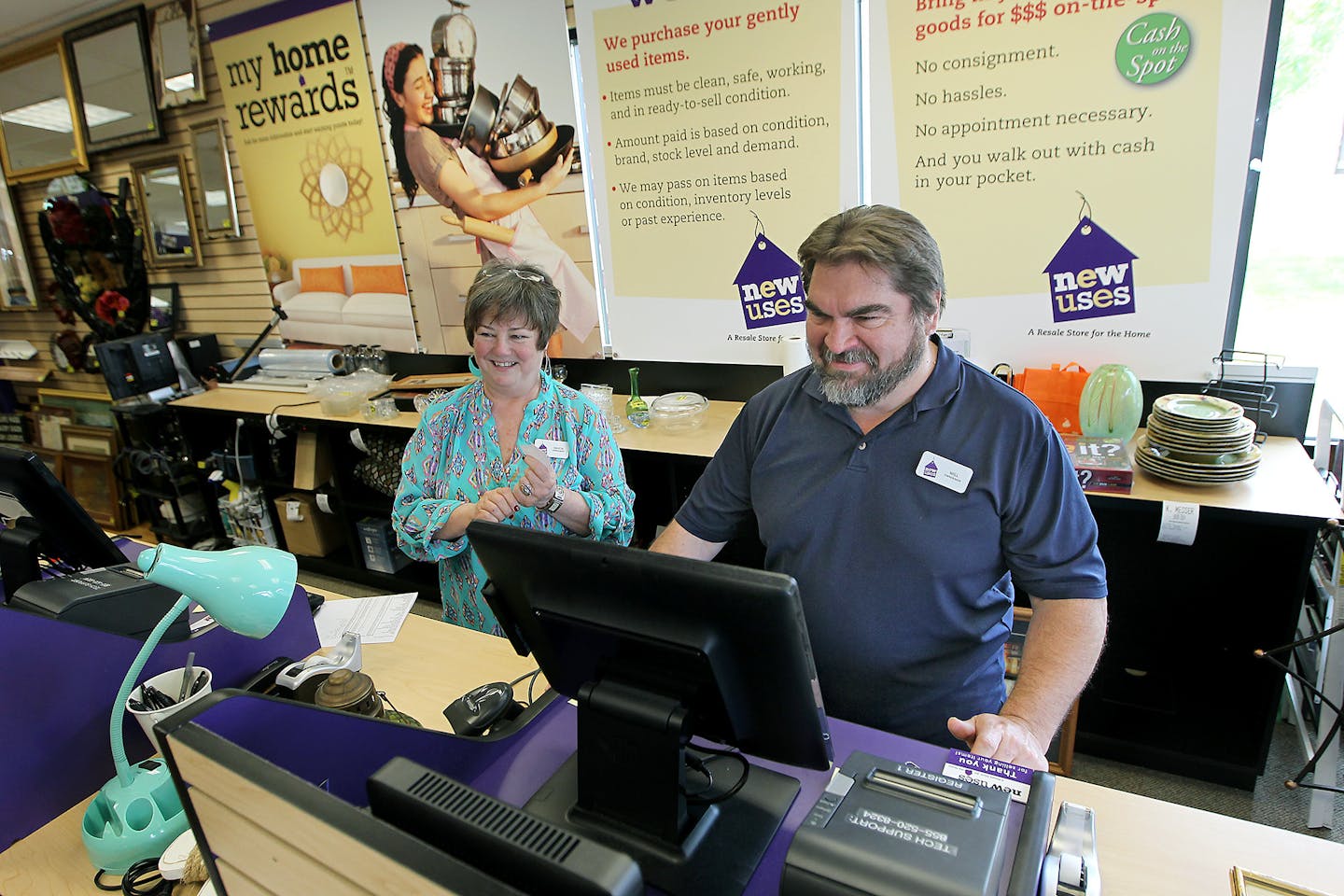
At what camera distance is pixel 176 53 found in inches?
169

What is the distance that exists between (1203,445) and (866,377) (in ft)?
4.35

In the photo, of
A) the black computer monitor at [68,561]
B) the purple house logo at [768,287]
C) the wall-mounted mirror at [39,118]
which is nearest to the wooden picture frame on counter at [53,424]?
the wall-mounted mirror at [39,118]

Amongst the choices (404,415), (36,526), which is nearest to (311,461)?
(404,415)

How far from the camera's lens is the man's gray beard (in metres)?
1.41

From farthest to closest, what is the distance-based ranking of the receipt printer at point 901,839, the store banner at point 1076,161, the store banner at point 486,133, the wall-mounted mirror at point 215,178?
the wall-mounted mirror at point 215,178
the store banner at point 486,133
the store banner at point 1076,161
the receipt printer at point 901,839

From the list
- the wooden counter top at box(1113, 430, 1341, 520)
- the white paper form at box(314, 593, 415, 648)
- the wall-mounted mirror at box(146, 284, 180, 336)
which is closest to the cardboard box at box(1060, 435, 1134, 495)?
the wooden counter top at box(1113, 430, 1341, 520)

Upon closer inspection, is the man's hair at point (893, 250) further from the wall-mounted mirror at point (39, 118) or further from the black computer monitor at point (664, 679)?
the wall-mounted mirror at point (39, 118)

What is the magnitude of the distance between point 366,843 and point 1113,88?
2.85 m

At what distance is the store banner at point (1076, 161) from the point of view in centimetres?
225

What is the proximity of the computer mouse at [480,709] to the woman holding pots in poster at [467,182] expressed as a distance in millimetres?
2416

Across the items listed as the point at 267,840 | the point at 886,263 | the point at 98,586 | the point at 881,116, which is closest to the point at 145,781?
the point at 98,586

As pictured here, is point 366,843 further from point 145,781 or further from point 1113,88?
point 1113,88

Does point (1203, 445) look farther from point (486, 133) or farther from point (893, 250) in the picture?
point (486, 133)

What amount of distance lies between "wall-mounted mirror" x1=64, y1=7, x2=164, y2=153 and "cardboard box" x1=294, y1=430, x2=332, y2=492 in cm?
239
